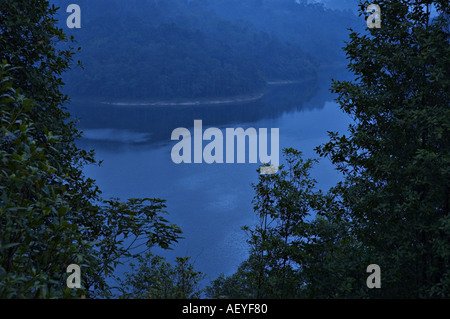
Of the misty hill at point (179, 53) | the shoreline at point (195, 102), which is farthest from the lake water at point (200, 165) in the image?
the misty hill at point (179, 53)

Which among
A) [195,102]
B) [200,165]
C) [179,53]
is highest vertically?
[179,53]

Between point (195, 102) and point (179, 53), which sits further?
point (179, 53)

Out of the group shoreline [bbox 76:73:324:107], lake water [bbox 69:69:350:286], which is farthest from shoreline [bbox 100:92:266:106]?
lake water [bbox 69:69:350:286]

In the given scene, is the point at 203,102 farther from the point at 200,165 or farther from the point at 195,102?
the point at 200,165

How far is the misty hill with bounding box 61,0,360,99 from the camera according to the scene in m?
91.2

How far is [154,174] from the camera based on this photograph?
165 feet

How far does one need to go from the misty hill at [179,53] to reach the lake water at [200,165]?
6.94 m

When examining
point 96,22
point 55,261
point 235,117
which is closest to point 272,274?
point 55,261

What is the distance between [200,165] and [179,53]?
58.7 metres

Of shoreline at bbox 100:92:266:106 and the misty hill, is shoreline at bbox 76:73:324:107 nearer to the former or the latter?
shoreline at bbox 100:92:266:106

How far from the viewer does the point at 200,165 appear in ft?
184

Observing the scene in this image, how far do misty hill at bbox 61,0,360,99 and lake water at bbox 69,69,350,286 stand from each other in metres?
6.94

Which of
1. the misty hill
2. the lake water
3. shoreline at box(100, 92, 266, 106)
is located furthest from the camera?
the misty hill

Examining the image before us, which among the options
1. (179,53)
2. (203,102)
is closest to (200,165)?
(203,102)
